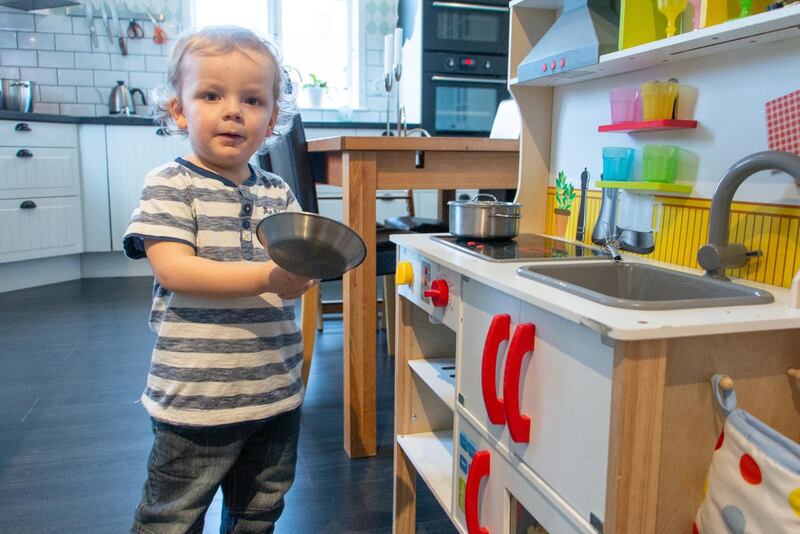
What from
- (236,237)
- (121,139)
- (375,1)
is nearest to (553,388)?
(236,237)

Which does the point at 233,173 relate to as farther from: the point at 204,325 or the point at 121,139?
the point at 121,139

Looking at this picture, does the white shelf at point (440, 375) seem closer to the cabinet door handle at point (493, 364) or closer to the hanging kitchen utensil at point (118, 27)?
the cabinet door handle at point (493, 364)

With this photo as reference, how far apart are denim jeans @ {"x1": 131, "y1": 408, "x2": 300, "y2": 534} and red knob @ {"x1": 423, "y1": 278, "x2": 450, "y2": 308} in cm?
31

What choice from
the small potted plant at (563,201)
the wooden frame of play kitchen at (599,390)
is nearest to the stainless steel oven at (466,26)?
the small potted plant at (563,201)

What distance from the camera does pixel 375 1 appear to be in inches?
197

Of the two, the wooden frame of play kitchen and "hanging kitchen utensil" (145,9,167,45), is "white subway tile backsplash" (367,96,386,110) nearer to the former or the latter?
"hanging kitchen utensil" (145,9,167,45)

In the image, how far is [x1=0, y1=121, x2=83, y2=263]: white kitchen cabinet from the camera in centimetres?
384

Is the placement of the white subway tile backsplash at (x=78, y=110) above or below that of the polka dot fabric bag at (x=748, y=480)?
above

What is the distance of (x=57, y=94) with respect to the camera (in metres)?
4.56

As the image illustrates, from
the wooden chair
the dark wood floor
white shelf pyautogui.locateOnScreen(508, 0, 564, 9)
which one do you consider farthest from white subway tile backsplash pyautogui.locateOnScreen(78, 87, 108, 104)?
white shelf pyautogui.locateOnScreen(508, 0, 564, 9)

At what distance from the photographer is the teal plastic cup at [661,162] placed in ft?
4.06

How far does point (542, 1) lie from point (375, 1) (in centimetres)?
371

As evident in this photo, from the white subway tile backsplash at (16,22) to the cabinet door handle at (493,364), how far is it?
181 inches

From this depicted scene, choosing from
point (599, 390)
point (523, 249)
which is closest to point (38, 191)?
point (523, 249)
